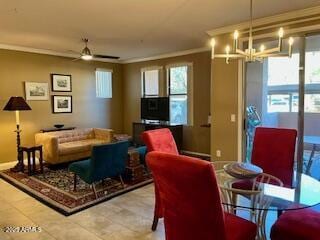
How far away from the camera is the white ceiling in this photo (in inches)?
128

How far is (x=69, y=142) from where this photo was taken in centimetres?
→ 582

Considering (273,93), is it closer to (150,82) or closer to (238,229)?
(238,229)

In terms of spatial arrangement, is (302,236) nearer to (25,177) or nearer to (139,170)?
(139,170)

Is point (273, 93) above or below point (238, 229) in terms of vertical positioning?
above

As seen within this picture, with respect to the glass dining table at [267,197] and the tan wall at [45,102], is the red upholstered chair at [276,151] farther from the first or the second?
A: the tan wall at [45,102]

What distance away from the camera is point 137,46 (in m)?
5.82

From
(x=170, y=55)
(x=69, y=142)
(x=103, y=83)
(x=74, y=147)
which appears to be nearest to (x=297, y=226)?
(x=74, y=147)

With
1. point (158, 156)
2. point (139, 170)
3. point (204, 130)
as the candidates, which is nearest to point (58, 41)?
point (139, 170)

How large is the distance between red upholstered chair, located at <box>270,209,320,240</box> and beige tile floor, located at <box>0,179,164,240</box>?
120cm

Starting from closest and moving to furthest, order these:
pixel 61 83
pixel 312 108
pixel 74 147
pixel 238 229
Answer: pixel 238 229, pixel 312 108, pixel 74 147, pixel 61 83

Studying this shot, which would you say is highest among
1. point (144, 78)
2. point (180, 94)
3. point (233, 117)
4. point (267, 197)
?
point (144, 78)

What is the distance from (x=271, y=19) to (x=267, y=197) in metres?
2.85

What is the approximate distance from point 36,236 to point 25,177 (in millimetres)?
2275

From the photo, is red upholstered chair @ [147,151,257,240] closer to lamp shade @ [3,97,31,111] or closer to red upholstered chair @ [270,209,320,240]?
red upholstered chair @ [270,209,320,240]
